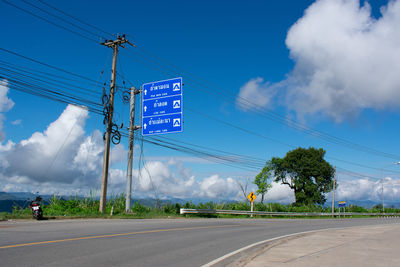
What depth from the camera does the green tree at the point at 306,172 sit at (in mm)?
67688

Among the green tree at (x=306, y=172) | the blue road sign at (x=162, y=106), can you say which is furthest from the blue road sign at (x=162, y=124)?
the green tree at (x=306, y=172)

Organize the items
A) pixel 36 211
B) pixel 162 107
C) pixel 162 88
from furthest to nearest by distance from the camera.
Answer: pixel 162 88, pixel 162 107, pixel 36 211

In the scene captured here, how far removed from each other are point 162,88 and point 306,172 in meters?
51.3

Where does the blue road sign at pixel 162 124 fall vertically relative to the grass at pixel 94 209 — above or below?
above

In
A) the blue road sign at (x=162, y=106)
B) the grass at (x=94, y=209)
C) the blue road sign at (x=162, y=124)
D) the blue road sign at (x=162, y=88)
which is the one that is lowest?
the grass at (x=94, y=209)

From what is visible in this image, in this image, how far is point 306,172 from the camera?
69.1m

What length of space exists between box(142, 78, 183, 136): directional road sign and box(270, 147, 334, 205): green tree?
49889 millimetres

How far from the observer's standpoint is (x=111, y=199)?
87.1 ft

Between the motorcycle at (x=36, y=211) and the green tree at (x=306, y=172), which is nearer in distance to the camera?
the motorcycle at (x=36, y=211)

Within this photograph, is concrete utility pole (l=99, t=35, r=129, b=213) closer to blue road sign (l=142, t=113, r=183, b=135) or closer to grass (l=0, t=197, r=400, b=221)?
grass (l=0, t=197, r=400, b=221)

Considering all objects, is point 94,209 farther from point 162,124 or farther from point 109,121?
point 162,124

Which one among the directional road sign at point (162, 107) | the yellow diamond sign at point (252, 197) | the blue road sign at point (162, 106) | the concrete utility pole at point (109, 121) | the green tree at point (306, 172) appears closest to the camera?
the concrete utility pole at point (109, 121)

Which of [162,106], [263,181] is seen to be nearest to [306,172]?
[263,181]

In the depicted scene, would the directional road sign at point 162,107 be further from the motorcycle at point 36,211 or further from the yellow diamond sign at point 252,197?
the yellow diamond sign at point 252,197
